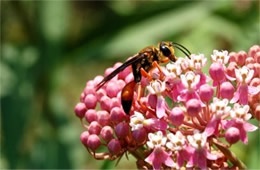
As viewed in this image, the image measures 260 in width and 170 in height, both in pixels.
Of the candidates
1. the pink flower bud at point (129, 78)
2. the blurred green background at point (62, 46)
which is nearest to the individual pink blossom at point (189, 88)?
the pink flower bud at point (129, 78)

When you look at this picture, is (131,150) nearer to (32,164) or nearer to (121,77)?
(121,77)

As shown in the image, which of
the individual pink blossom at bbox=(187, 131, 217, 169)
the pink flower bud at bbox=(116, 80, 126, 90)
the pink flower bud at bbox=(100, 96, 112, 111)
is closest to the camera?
the individual pink blossom at bbox=(187, 131, 217, 169)

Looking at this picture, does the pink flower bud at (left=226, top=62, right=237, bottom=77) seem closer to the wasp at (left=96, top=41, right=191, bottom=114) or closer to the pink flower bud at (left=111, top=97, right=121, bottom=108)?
the wasp at (left=96, top=41, right=191, bottom=114)

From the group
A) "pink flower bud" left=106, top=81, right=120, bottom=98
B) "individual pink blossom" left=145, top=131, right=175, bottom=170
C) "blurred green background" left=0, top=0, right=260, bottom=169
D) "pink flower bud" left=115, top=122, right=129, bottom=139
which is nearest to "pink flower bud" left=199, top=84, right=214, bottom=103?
"individual pink blossom" left=145, top=131, right=175, bottom=170

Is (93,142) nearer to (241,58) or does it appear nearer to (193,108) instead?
(193,108)

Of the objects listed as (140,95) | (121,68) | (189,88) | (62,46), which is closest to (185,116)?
(189,88)

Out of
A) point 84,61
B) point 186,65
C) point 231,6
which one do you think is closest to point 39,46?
point 84,61

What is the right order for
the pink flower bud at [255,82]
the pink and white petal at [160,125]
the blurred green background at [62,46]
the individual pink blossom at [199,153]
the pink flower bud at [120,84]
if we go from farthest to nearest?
the blurred green background at [62,46]
the pink flower bud at [120,84]
the pink flower bud at [255,82]
the pink and white petal at [160,125]
the individual pink blossom at [199,153]

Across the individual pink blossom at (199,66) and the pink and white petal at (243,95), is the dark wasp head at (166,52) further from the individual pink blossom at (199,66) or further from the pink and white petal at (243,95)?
the pink and white petal at (243,95)

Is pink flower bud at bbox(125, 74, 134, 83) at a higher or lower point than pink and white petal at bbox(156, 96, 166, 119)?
higher
